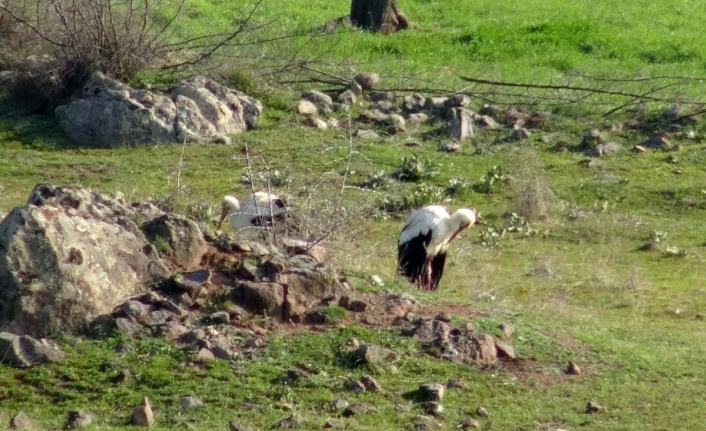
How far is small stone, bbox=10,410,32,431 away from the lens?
212 inches

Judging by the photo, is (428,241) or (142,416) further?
(428,241)

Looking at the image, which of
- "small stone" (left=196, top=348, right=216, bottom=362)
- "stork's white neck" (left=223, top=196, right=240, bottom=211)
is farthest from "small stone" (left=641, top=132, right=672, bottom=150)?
"small stone" (left=196, top=348, right=216, bottom=362)

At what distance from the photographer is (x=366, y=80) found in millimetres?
15562

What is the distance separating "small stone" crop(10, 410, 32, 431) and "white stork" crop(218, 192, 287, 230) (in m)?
3.62

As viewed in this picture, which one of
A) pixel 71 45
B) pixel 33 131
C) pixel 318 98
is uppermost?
pixel 71 45

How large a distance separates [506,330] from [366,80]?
8883 millimetres

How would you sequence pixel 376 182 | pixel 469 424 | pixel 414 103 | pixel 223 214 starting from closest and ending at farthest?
1. pixel 469 424
2. pixel 223 214
3. pixel 376 182
4. pixel 414 103

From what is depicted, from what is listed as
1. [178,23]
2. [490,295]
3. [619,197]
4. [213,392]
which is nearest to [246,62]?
[178,23]

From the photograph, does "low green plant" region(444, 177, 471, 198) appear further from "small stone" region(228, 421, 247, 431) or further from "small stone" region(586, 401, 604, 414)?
"small stone" region(228, 421, 247, 431)

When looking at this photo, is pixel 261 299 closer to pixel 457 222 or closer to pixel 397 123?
pixel 457 222

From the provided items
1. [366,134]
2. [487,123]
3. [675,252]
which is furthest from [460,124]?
[675,252]

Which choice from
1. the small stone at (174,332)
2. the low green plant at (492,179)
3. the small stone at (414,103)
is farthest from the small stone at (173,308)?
the small stone at (414,103)

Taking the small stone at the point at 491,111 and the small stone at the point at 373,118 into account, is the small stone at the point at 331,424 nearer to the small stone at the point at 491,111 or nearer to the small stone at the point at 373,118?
the small stone at the point at 373,118

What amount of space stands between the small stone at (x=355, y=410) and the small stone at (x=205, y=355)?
0.74 m
